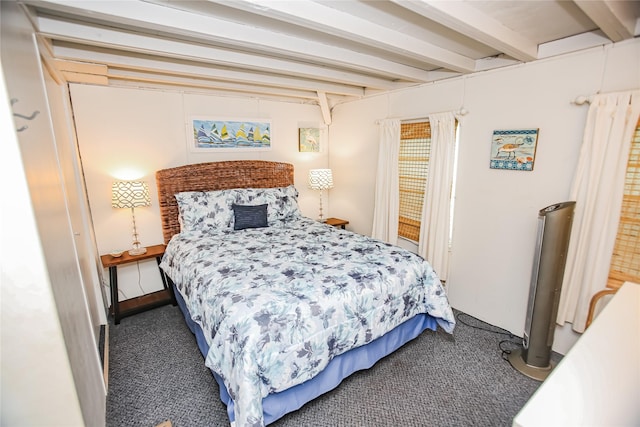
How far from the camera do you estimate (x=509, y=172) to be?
247 centimetres

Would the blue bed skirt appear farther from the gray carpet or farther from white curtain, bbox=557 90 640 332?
white curtain, bbox=557 90 640 332

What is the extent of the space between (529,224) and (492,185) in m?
0.44

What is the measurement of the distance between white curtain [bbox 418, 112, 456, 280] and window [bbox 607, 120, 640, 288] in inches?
46.8

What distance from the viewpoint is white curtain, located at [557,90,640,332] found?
1.89m

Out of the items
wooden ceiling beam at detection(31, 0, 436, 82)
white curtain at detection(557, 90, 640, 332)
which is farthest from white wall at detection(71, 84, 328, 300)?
white curtain at detection(557, 90, 640, 332)

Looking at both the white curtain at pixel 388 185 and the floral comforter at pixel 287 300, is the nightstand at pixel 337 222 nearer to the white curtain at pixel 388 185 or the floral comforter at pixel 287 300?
the white curtain at pixel 388 185

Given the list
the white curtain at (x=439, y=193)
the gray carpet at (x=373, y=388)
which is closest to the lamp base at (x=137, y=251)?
the gray carpet at (x=373, y=388)

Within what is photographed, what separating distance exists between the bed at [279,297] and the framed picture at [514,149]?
3.66ft

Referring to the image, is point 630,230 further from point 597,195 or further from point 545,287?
point 545,287

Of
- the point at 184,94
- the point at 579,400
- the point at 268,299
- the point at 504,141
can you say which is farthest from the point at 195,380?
the point at 504,141

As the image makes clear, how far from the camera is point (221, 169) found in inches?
134

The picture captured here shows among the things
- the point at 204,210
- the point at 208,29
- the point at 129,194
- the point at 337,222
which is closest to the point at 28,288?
the point at 208,29

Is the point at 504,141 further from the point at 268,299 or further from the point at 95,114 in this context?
the point at 95,114

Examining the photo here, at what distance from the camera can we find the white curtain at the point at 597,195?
189cm
